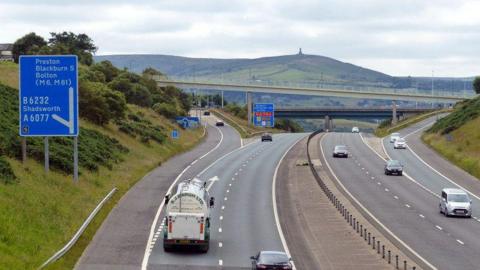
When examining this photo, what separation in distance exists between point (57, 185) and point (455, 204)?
23.8 meters

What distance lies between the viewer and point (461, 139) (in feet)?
336

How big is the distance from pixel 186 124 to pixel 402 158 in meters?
45.4

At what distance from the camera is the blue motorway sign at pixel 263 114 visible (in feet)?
549

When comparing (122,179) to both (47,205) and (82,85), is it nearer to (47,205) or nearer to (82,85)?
(47,205)

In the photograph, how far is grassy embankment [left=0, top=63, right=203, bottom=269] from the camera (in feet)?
118

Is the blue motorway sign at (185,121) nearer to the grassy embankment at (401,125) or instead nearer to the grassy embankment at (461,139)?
the grassy embankment at (401,125)

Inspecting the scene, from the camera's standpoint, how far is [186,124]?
134750 millimetres

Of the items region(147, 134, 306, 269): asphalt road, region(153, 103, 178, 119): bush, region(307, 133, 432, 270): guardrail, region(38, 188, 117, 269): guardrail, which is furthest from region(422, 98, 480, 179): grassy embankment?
region(38, 188, 117, 269): guardrail

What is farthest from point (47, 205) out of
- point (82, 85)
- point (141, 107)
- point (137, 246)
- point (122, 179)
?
point (141, 107)

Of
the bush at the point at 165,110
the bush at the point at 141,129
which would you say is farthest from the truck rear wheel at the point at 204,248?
the bush at the point at 165,110

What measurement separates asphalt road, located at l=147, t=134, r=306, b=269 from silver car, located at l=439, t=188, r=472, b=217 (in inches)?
423

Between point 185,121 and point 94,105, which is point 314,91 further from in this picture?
point 94,105

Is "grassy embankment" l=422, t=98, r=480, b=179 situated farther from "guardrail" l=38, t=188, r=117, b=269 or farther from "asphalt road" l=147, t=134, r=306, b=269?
"guardrail" l=38, t=188, r=117, b=269

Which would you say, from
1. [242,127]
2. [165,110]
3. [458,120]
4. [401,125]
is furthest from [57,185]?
[401,125]
